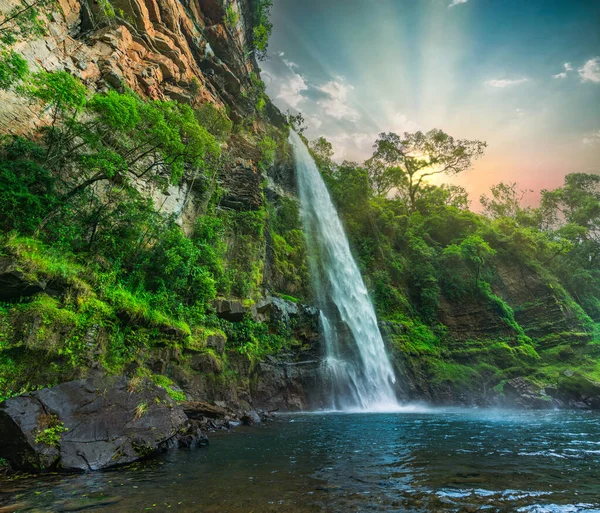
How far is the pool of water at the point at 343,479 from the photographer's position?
11.1 ft

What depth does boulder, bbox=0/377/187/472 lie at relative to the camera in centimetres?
442

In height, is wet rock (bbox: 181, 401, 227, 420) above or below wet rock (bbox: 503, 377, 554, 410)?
above

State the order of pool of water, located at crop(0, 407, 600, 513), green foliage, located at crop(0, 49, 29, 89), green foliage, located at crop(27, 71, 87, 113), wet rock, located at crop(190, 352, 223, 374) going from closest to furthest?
1. pool of water, located at crop(0, 407, 600, 513)
2. green foliage, located at crop(0, 49, 29, 89)
3. green foliage, located at crop(27, 71, 87, 113)
4. wet rock, located at crop(190, 352, 223, 374)

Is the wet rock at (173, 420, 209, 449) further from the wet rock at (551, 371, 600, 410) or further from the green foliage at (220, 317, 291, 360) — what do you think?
the wet rock at (551, 371, 600, 410)

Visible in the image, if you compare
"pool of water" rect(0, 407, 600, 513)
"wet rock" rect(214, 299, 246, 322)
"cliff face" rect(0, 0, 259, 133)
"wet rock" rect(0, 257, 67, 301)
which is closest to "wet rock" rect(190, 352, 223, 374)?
"wet rock" rect(214, 299, 246, 322)

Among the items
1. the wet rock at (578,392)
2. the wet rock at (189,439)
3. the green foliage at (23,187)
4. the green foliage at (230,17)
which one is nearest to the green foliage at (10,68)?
the green foliage at (23,187)

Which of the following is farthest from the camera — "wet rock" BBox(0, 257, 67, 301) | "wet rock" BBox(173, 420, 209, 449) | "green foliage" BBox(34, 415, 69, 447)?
"wet rock" BBox(0, 257, 67, 301)

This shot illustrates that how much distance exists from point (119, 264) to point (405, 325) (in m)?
17.4

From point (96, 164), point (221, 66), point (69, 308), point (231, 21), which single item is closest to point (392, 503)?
point (69, 308)

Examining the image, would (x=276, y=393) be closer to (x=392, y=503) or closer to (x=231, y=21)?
(x=392, y=503)

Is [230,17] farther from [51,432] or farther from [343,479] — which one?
[343,479]

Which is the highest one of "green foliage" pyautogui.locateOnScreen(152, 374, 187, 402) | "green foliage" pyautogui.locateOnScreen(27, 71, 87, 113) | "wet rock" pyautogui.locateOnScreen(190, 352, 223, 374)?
"green foliage" pyautogui.locateOnScreen(27, 71, 87, 113)

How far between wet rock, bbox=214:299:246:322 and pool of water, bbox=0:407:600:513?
663 centimetres

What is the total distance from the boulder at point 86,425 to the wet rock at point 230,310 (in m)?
6.76
